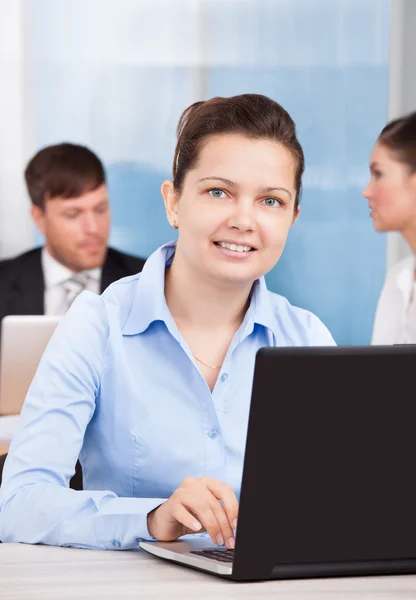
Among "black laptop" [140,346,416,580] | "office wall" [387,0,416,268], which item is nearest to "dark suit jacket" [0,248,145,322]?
"office wall" [387,0,416,268]

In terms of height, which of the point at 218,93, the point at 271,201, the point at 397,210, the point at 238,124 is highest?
the point at 218,93

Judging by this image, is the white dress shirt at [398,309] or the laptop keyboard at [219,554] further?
the white dress shirt at [398,309]

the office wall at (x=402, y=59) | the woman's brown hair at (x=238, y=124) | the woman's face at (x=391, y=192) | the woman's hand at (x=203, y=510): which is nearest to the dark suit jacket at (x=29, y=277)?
the woman's face at (x=391, y=192)

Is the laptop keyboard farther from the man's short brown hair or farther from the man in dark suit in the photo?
the man's short brown hair

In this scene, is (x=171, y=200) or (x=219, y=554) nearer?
(x=219, y=554)

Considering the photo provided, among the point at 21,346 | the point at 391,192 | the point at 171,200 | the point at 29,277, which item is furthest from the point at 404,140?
the point at 171,200

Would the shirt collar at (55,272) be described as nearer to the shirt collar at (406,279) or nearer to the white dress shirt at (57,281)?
the white dress shirt at (57,281)

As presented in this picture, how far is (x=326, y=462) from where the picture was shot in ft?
3.90

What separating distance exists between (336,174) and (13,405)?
3090mm

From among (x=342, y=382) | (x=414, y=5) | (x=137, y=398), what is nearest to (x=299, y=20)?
(x=414, y=5)

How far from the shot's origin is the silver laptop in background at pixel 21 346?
3.17m

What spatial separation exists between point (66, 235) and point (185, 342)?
3.40 meters

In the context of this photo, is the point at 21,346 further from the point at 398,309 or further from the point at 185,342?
the point at 398,309

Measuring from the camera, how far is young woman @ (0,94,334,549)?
5.68 ft
